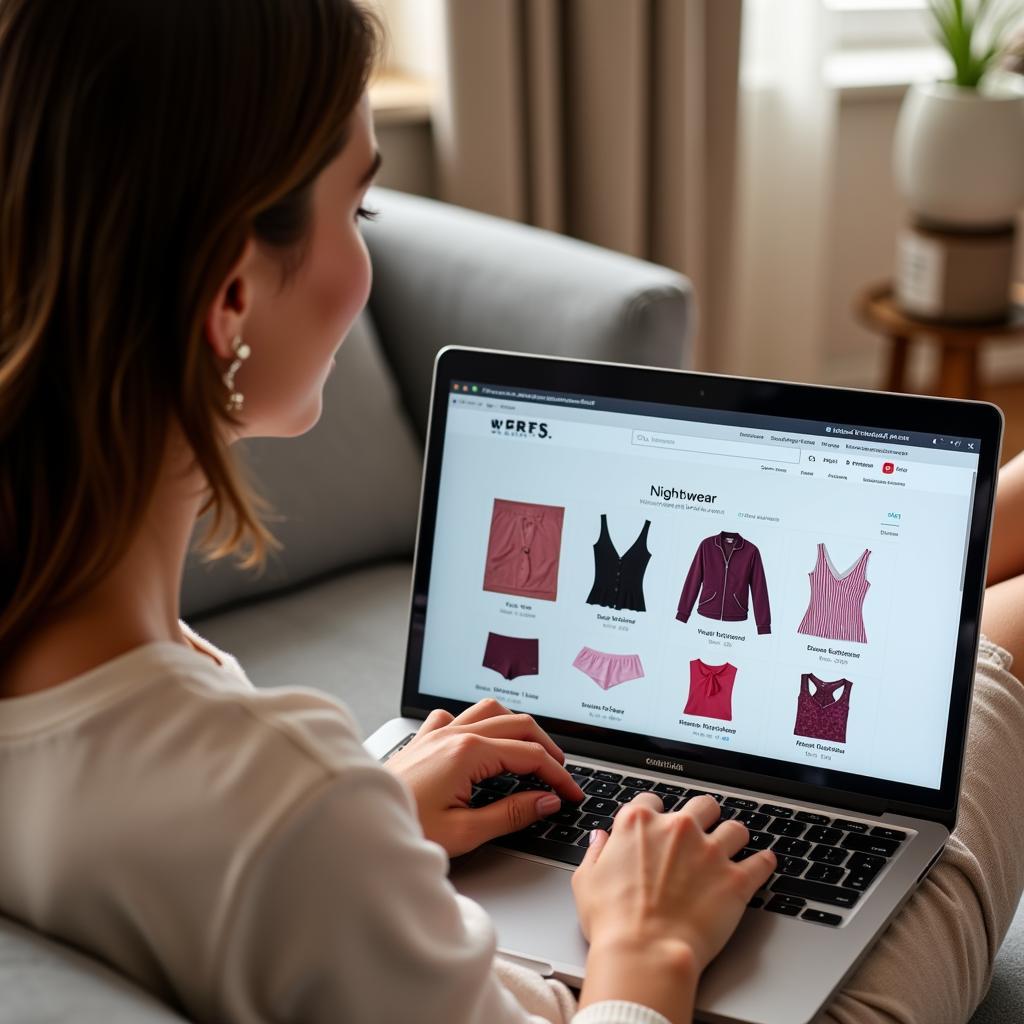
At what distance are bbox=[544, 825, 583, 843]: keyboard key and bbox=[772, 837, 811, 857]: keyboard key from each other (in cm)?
12

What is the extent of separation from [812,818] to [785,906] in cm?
9

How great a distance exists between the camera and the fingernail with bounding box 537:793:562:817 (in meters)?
0.86

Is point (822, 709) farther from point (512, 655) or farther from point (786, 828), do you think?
point (512, 655)

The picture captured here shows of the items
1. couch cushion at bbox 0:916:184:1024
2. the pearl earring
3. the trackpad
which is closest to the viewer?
couch cushion at bbox 0:916:184:1024

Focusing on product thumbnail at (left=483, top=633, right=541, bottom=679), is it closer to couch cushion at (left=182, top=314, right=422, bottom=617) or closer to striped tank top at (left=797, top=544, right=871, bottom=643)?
striped tank top at (left=797, top=544, right=871, bottom=643)

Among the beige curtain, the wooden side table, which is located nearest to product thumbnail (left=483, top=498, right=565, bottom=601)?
the beige curtain

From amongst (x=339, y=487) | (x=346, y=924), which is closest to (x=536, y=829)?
(x=346, y=924)

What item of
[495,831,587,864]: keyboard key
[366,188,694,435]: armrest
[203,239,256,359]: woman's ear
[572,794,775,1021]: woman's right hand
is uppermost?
[203,239,256,359]: woman's ear

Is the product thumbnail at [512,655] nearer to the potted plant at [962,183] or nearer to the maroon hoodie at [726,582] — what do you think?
the maroon hoodie at [726,582]

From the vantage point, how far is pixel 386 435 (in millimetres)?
1612

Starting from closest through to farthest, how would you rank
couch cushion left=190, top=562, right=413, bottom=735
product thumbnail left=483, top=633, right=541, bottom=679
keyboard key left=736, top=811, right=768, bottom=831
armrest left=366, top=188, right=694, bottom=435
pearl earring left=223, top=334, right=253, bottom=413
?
pearl earring left=223, top=334, right=253, bottom=413, keyboard key left=736, top=811, right=768, bottom=831, product thumbnail left=483, top=633, right=541, bottom=679, couch cushion left=190, top=562, right=413, bottom=735, armrest left=366, top=188, right=694, bottom=435

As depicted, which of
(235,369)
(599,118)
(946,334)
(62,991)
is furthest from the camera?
(946,334)

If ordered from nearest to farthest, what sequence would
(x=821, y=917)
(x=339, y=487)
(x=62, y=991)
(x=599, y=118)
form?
(x=62, y=991) < (x=821, y=917) < (x=339, y=487) < (x=599, y=118)

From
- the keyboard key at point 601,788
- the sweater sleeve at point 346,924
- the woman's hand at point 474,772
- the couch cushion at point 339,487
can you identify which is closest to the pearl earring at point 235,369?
the sweater sleeve at point 346,924
